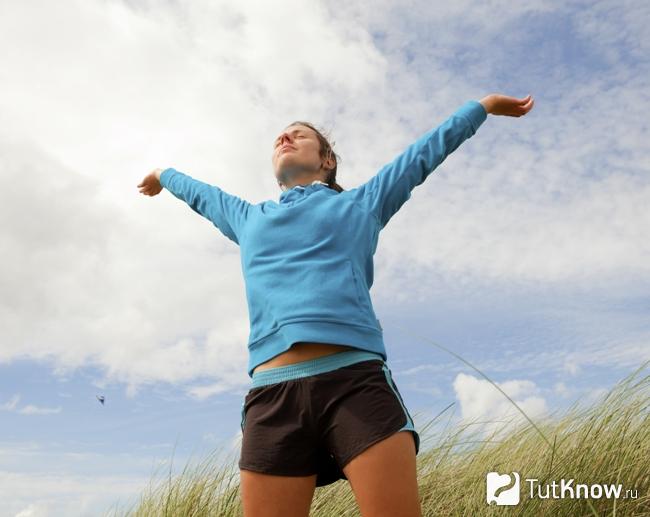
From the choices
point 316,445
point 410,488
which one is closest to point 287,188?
point 316,445

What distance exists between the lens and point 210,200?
10.6 ft

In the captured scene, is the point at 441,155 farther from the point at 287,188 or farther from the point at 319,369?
the point at 319,369

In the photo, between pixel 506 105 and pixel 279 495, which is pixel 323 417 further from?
pixel 506 105

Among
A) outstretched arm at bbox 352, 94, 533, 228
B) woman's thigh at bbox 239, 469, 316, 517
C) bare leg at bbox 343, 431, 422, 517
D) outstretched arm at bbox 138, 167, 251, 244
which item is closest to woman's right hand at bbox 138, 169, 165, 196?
outstretched arm at bbox 138, 167, 251, 244

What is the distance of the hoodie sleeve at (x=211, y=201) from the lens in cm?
308

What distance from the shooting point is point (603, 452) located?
152 inches

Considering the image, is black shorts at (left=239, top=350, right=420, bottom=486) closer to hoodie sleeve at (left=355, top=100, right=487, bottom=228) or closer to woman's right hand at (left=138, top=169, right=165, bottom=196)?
hoodie sleeve at (left=355, top=100, right=487, bottom=228)

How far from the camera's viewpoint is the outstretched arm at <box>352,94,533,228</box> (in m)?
2.80

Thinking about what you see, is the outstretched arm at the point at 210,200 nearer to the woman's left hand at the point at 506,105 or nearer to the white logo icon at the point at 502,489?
the woman's left hand at the point at 506,105

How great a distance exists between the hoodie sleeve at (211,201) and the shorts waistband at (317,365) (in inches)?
31.1

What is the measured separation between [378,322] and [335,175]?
993 millimetres

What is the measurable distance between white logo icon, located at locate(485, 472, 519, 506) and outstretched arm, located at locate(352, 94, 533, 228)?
1822 mm
